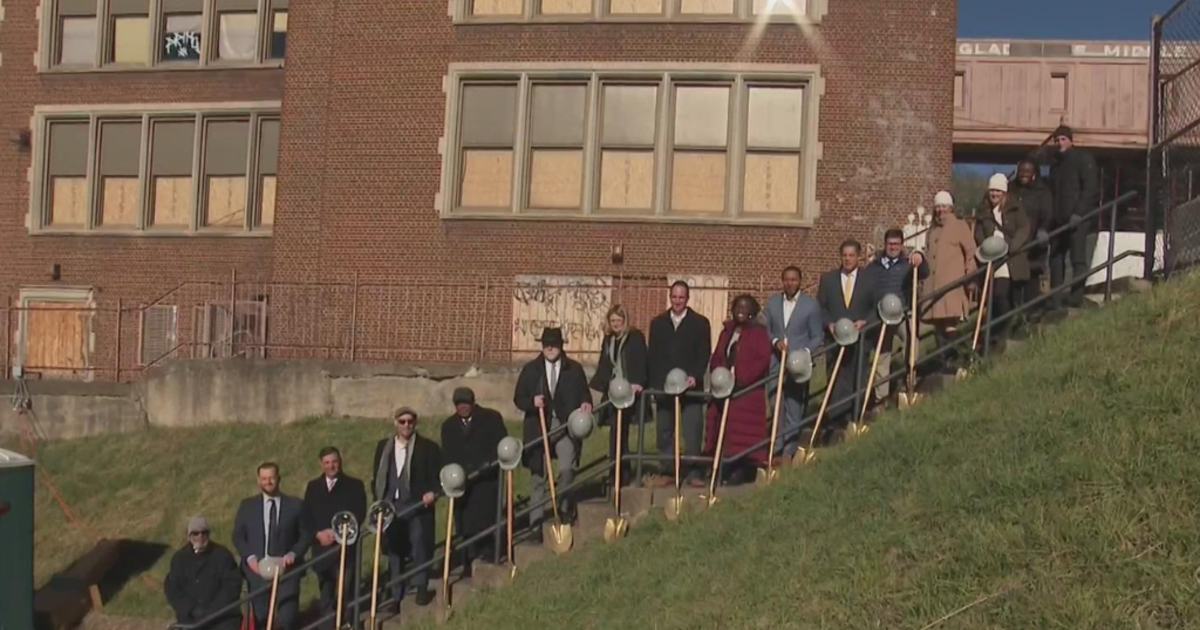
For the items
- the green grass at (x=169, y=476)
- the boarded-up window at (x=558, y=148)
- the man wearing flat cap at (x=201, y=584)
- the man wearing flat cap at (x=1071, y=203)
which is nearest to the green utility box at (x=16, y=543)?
the man wearing flat cap at (x=201, y=584)

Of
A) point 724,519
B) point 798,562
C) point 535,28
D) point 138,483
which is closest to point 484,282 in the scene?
point 535,28

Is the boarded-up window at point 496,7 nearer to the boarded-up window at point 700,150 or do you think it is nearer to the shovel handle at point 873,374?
the boarded-up window at point 700,150

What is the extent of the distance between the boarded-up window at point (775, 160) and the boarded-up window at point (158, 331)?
9.18m

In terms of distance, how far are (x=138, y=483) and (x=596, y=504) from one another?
317 inches

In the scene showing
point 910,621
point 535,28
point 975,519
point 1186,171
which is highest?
point 535,28

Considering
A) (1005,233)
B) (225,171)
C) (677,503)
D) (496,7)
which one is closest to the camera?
(677,503)

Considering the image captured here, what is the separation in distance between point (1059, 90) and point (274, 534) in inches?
802

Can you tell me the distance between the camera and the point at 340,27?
21.1 m

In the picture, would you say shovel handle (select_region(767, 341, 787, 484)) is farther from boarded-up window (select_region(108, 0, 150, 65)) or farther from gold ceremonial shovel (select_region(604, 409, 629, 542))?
boarded-up window (select_region(108, 0, 150, 65))

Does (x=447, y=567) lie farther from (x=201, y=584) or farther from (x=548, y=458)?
(x=201, y=584)

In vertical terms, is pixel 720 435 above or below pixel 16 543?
above

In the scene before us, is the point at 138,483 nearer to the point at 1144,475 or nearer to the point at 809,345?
the point at 809,345

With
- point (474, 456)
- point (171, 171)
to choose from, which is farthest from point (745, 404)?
point (171, 171)

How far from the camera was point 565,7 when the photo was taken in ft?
67.6
